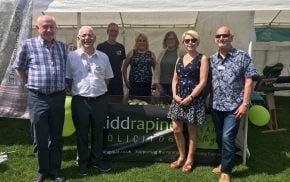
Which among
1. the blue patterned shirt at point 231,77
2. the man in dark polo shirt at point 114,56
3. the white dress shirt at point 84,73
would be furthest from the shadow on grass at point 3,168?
the blue patterned shirt at point 231,77

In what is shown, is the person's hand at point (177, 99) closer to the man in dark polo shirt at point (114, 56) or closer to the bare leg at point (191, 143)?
the bare leg at point (191, 143)

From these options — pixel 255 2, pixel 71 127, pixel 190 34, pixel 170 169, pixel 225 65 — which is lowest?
pixel 170 169

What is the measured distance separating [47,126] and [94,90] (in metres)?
0.58

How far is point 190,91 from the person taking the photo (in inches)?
148

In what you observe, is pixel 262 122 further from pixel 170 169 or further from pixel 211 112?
pixel 170 169

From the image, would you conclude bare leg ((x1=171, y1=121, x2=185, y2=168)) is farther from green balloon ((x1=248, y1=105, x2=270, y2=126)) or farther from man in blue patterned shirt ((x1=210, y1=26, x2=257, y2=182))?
green balloon ((x1=248, y1=105, x2=270, y2=126))

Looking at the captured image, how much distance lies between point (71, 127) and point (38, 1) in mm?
1503

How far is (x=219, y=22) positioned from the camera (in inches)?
216

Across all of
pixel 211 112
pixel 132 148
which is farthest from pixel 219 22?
pixel 132 148

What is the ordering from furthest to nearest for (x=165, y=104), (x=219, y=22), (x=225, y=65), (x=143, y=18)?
1. (x=143, y=18)
2. (x=219, y=22)
3. (x=165, y=104)
4. (x=225, y=65)

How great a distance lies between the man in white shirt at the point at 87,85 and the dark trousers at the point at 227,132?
3.91ft

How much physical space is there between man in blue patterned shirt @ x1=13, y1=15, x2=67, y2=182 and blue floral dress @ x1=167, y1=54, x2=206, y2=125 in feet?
3.91

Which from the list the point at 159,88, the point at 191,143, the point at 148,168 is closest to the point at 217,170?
the point at 191,143

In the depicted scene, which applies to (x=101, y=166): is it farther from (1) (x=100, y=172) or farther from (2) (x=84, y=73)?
(2) (x=84, y=73)
